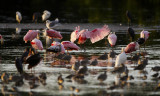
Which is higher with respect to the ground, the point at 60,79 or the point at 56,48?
the point at 56,48

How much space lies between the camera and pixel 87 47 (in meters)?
17.2

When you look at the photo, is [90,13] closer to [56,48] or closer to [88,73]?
[56,48]

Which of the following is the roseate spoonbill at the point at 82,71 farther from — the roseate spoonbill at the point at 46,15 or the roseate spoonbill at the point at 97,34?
the roseate spoonbill at the point at 46,15

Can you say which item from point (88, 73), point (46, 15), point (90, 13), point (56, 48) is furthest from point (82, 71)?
point (90, 13)

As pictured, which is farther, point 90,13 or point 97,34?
point 90,13

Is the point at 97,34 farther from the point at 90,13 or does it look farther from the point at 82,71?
the point at 90,13

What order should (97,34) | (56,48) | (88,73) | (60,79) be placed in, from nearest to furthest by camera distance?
(60,79) < (88,73) < (56,48) < (97,34)

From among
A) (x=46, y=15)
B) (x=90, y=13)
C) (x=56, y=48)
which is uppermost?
(x=90, y=13)

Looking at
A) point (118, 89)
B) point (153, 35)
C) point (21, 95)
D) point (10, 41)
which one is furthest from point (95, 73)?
point (153, 35)

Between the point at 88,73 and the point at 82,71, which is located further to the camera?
the point at 88,73

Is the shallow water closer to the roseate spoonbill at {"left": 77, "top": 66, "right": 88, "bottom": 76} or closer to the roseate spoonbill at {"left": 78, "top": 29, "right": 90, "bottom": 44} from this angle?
the roseate spoonbill at {"left": 77, "top": 66, "right": 88, "bottom": 76}

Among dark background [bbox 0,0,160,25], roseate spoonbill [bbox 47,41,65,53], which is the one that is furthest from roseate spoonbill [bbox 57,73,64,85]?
dark background [bbox 0,0,160,25]

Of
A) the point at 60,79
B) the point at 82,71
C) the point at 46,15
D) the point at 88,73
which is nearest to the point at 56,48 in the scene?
the point at 88,73

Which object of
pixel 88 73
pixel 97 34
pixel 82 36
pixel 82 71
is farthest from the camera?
pixel 97 34
